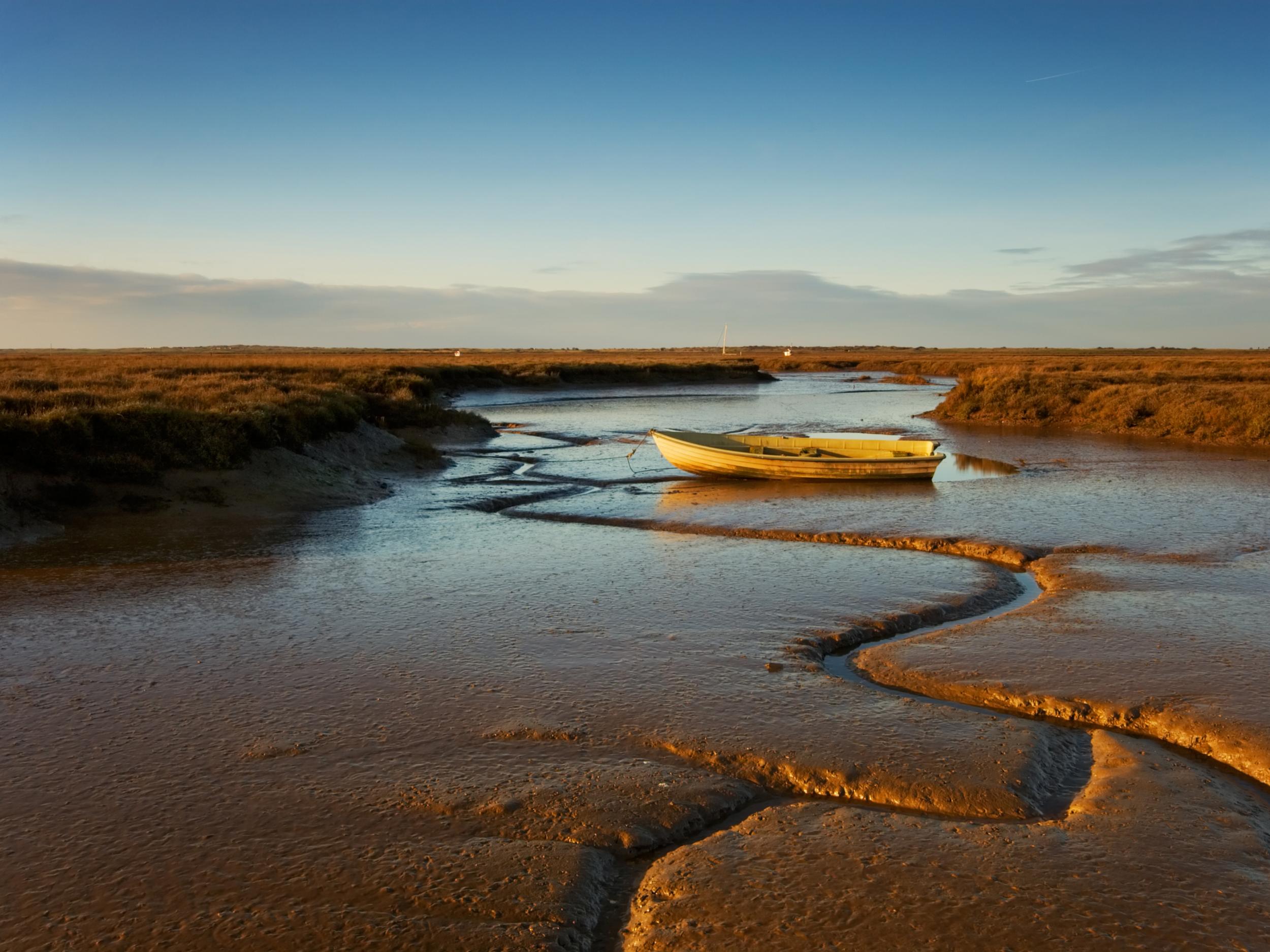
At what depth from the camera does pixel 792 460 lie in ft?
63.7

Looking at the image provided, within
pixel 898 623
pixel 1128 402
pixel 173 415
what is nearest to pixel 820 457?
pixel 898 623

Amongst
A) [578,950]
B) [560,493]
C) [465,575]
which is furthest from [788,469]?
[578,950]

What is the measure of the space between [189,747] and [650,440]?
23786 millimetres

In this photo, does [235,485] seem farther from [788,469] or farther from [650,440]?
[650,440]

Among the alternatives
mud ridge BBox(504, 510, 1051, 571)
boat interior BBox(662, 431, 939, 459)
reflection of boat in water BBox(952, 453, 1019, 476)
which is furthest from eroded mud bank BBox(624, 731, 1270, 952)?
reflection of boat in water BBox(952, 453, 1019, 476)

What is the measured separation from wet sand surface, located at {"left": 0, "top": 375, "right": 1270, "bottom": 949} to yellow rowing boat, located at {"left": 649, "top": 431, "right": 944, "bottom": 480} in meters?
6.26

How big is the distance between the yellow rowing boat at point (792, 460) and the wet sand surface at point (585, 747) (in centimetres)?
626

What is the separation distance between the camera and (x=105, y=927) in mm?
4332

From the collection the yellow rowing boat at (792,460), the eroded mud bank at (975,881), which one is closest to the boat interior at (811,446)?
the yellow rowing boat at (792,460)

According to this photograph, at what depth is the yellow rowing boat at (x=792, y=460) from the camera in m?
19.4

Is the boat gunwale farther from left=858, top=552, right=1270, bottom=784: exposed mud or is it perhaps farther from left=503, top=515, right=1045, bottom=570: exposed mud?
left=858, top=552, right=1270, bottom=784: exposed mud

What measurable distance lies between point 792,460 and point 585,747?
13748 millimetres

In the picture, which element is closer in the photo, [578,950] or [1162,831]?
[578,950]

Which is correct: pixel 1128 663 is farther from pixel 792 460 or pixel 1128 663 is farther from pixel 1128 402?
pixel 1128 402
